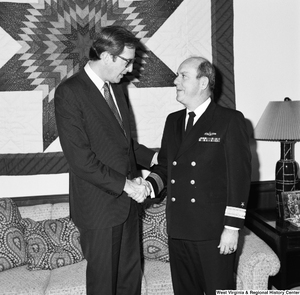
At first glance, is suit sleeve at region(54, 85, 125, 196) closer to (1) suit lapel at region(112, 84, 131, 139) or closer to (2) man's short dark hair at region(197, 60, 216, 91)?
(1) suit lapel at region(112, 84, 131, 139)

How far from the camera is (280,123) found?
110 inches

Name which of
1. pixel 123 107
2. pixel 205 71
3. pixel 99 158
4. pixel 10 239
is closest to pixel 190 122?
pixel 205 71

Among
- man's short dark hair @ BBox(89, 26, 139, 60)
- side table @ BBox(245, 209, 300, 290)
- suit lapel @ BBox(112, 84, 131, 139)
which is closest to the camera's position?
man's short dark hair @ BBox(89, 26, 139, 60)

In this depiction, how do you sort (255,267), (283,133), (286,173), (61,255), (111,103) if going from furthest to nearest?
1. (286,173)
2. (283,133)
3. (61,255)
4. (255,267)
5. (111,103)

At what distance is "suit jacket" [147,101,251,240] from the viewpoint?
1954mm

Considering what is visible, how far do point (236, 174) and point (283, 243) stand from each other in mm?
820

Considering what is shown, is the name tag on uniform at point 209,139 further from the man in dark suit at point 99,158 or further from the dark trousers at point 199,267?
the dark trousers at point 199,267

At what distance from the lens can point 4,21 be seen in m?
2.81

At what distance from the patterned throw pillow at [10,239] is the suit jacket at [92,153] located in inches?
28.1

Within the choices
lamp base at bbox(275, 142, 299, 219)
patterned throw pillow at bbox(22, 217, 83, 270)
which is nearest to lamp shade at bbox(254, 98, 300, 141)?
lamp base at bbox(275, 142, 299, 219)

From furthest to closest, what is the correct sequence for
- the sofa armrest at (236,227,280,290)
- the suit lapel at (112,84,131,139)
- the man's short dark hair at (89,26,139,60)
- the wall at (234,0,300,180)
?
the wall at (234,0,300,180) < the sofa armrest at (236,227,280,290) < the suit lapel at (112,84,131,139) < the man's short dark hair at (89,26,139,60)

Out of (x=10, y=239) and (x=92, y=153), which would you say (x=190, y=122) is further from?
(x=10, y=239)

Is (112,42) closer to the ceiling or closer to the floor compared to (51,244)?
closer to the ceiling

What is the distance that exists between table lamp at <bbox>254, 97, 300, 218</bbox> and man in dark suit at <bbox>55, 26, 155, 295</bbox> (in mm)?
1085
